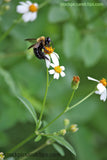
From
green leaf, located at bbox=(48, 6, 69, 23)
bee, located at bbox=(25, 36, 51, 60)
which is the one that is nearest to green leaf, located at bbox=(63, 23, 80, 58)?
green leaf, located at bbox=(48, 6, 69, 23)

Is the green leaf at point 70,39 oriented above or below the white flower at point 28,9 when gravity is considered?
below

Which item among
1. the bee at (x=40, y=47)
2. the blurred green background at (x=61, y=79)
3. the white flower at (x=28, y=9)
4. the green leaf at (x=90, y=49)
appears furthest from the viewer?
the green leaf at (x=90, y=49)

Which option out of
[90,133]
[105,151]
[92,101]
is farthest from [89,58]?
[105,151]

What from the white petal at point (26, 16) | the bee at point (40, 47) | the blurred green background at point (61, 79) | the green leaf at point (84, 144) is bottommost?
the green leaf at point (84, 144)

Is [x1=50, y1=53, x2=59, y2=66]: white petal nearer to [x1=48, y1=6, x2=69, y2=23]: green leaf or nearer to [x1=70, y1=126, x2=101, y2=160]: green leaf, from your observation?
[x1=48, y1=6, x2=69, y2=23]: green leaf

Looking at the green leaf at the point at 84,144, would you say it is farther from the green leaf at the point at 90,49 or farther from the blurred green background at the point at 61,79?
the green leaf at the point at 90,49

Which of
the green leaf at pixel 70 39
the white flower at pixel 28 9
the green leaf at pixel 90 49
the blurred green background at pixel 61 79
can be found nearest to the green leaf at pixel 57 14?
the blurred green background at pixel 61 79

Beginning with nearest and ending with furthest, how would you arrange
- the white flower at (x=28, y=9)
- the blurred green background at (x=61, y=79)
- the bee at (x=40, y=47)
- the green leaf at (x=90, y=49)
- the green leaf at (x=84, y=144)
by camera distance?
the bee at (x=40, y=47)
the white flower at (x=28, y=9)
the blurred green background at (x=61, y=79)
the green leaf at (x=90, y=49)
the green leaf at (x=84, y=144)

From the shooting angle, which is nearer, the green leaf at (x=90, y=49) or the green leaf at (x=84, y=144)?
the green leaf at (x=90, y=49)

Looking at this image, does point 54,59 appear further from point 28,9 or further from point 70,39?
point 70,39

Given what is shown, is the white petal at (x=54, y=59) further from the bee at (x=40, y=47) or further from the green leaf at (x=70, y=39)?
the green leaf at (x=70, y=39)
